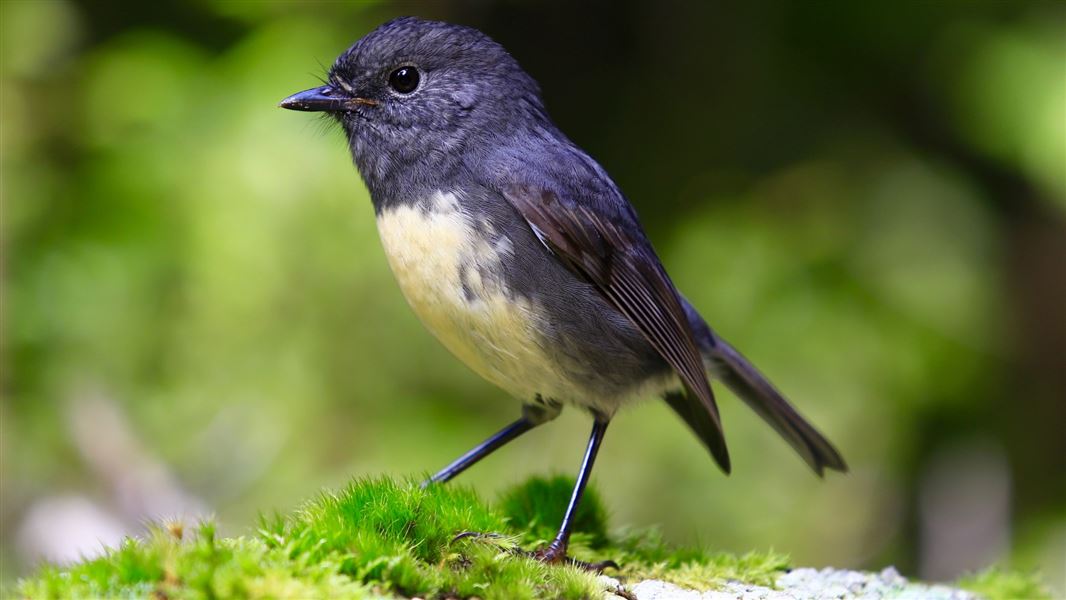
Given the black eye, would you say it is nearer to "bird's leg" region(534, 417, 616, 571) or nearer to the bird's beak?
the bird's beak

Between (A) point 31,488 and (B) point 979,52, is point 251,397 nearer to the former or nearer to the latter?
(A) point 31,488

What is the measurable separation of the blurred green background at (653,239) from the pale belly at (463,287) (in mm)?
2099

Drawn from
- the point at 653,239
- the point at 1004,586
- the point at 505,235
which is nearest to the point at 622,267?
the point at 505,235

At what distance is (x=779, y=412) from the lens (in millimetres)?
4188

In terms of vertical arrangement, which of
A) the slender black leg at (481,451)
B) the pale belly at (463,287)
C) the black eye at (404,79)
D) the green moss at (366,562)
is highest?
the black eye at (404,79)

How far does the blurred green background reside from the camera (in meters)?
5.27

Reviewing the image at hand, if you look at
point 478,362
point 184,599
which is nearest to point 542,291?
point 478,362

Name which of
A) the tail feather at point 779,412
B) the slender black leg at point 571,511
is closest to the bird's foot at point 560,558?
the slender black leg at point 571,511

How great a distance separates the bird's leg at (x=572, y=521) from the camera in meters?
3.07

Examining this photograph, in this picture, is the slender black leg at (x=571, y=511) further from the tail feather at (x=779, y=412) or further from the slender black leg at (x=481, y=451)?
the tail feather at (x=779, y=412)

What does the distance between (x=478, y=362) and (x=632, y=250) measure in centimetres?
70

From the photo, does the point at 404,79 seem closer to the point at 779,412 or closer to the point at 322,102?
the point at 322,102

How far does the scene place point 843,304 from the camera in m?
5.45

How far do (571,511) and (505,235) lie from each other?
0.88m
